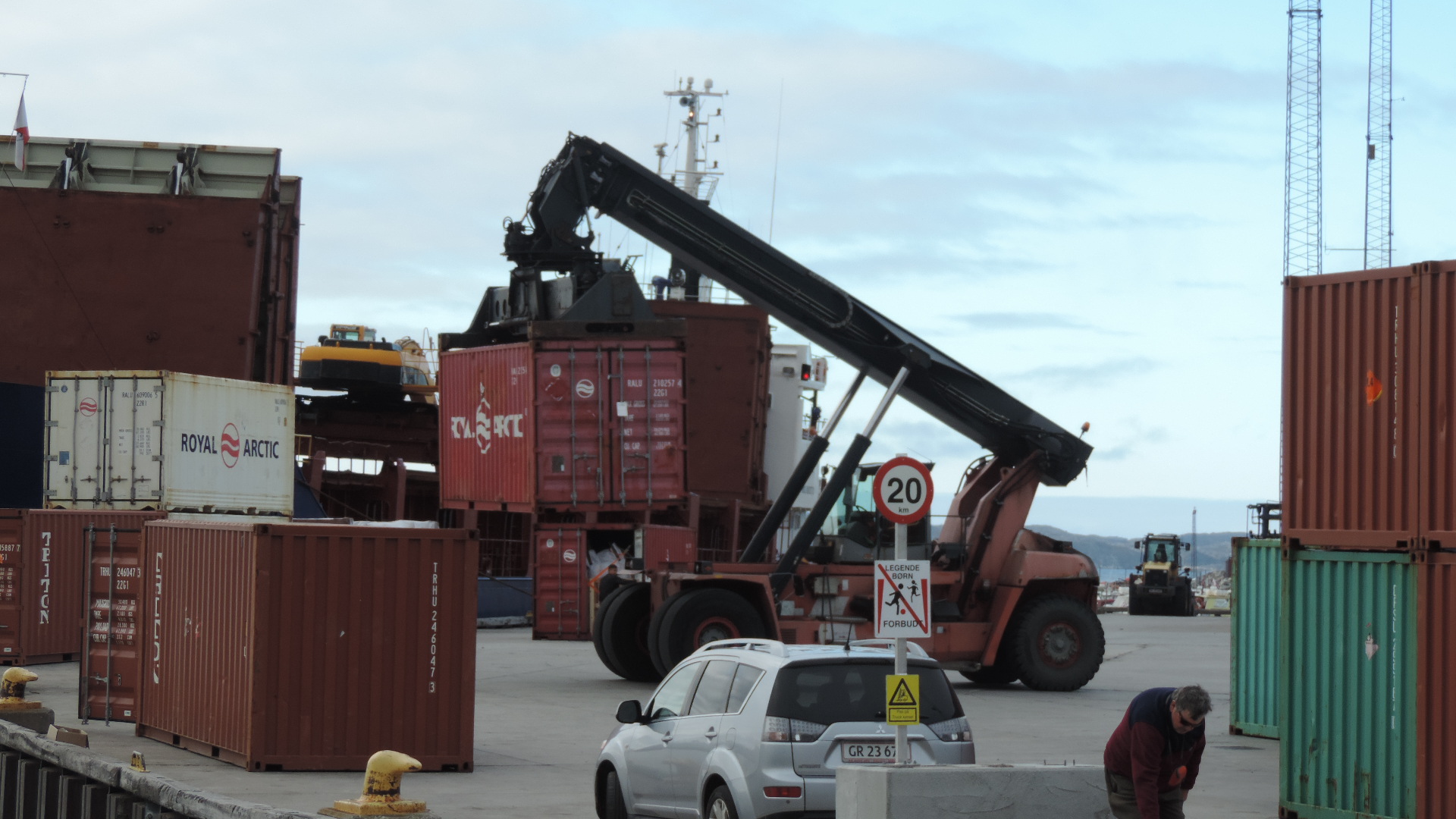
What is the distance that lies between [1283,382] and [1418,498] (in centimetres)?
147

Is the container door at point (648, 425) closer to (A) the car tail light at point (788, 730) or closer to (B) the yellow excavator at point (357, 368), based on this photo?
(A) the car tail light at point (788, 730)

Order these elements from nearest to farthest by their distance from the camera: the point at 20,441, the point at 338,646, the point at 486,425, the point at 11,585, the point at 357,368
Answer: the point at 338,646 < the point at 11,585 < the point at 486,425 < the point at 20,441 < the point at 357,368

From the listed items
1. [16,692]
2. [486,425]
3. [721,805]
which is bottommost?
[16,692]

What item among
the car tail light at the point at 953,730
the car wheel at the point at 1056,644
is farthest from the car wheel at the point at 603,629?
the car tail light at the point at 953,730

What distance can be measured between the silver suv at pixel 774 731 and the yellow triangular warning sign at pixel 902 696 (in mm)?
492

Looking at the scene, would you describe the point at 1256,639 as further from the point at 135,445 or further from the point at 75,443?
the point at 75,443

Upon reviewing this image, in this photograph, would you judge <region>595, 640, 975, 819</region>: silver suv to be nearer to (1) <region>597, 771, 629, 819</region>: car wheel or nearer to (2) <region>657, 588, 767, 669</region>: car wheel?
(1) <region>597, 771, 629, 819</region>: car wheel

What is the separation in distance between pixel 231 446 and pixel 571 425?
6145 mm

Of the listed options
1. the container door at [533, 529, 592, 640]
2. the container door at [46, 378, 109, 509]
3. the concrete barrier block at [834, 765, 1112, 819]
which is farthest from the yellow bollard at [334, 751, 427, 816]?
the container door at [46, 378, 109, 509]

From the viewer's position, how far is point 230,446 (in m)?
27.3

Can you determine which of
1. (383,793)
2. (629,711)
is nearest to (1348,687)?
(629,711)

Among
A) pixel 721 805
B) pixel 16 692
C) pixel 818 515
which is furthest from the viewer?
pixel 818 515

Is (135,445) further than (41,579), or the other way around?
(135,445)

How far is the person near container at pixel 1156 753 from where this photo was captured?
25.1 ft
